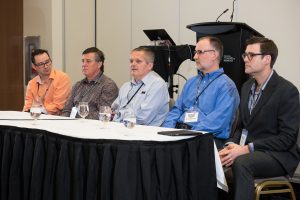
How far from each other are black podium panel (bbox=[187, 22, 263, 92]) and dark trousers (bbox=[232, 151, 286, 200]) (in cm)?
148

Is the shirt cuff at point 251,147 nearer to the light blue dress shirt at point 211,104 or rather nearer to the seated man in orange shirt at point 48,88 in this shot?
the light blue dress shirt at point 211,104

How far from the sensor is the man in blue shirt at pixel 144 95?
10.9 feet

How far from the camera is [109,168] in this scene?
2.02 m

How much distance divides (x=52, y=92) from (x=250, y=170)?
8.47 ft

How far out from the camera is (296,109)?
8.21ft

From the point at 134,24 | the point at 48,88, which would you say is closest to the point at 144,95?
the point at 48,88

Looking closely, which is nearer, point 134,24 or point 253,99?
point 253,99

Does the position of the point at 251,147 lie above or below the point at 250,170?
above


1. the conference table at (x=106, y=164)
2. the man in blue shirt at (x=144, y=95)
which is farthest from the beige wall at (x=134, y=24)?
the conference table at (x=106, y=164)

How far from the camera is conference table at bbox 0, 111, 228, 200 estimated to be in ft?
6.60

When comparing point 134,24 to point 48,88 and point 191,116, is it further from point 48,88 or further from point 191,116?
point 191,116

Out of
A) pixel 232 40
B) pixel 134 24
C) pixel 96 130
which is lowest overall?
pixel 96 130

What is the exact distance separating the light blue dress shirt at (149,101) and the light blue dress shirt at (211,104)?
0.55 ft

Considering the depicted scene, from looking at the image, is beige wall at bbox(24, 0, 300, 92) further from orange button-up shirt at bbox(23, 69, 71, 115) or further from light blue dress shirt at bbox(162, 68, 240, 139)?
light blue dress shirt at bbox(162, 68, 240, 139)
